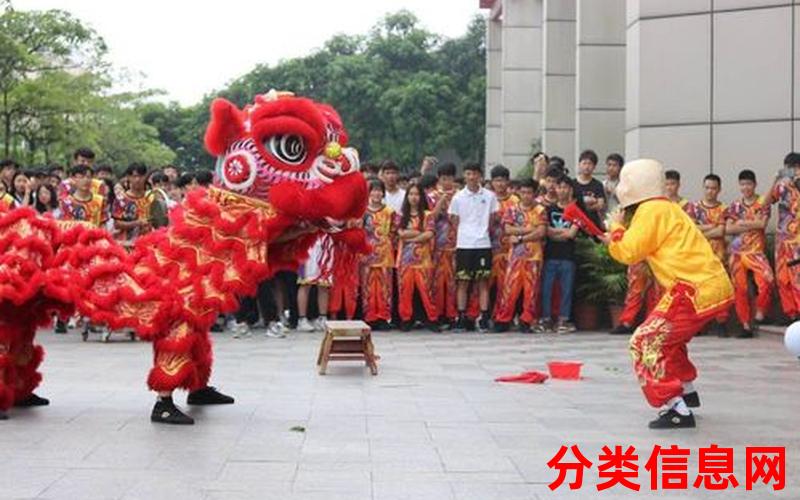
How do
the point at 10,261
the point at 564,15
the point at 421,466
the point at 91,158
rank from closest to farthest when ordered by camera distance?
1. the point at 421,466
2. the point at 10,261
3. the point at 91,158
4. the point at 564,15

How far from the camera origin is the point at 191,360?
747cm

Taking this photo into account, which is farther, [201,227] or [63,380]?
[63,380]

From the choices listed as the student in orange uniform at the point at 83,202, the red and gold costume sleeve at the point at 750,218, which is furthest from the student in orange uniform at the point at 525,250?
the student in orange uniform at the point at 83,202

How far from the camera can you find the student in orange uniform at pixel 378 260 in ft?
45.1

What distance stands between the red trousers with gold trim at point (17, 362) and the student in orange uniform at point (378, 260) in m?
6.18

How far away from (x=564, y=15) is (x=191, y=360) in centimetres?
1802

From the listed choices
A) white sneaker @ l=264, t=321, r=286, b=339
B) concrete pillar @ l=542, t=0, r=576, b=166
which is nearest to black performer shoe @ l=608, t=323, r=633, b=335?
white sneaker @ l=264, t=321, r=286, b=339

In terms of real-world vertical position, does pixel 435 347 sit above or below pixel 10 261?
below

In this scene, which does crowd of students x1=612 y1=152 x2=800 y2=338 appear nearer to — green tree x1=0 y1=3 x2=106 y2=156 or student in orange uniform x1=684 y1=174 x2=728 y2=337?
student in orange uniform x1=684 y1=174 x2=728 y2=337

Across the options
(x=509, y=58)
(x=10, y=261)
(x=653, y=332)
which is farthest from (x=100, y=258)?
(x=509, y=58)

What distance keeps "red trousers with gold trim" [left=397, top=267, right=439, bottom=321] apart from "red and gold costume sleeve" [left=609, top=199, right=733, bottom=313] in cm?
633

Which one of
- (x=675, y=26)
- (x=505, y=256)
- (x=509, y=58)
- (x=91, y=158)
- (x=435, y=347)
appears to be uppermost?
(x=509, y=58)

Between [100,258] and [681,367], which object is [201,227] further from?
[681,367]

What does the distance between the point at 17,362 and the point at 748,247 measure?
8.29 m
